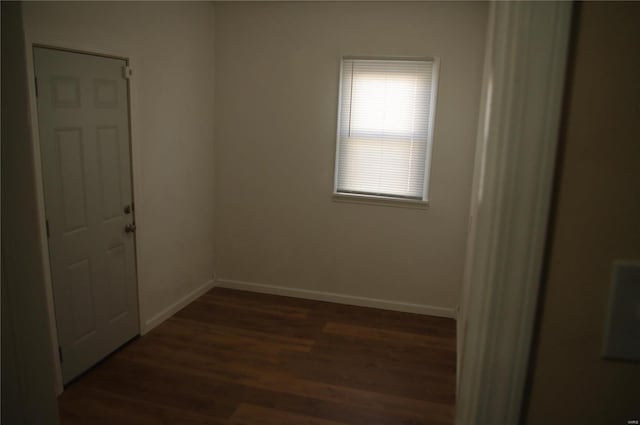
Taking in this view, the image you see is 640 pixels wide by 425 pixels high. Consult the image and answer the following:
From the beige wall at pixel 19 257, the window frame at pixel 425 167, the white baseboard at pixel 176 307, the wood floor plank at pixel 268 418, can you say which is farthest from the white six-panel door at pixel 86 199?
the beige wall at pixel 19 257

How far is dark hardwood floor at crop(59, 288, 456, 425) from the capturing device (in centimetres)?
272

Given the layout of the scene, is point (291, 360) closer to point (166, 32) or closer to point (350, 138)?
point (350, 138)

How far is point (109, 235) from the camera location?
10.4ft

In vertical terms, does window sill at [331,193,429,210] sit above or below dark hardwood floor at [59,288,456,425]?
above

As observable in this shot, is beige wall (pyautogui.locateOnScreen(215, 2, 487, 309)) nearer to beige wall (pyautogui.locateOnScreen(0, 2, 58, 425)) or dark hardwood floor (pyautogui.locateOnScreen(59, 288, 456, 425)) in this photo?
dark hardwood floor (pyautogui.locateOnScreen(59, 288, 456, 425))

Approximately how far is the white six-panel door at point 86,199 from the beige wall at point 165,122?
14 cm

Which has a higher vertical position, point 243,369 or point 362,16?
point 362,16

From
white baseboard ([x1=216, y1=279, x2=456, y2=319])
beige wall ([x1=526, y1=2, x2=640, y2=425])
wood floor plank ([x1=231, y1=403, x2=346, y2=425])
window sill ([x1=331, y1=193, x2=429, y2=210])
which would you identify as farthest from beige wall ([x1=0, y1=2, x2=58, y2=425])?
white baseboard ([x1=216, y1=279, x2=456, y2=319])

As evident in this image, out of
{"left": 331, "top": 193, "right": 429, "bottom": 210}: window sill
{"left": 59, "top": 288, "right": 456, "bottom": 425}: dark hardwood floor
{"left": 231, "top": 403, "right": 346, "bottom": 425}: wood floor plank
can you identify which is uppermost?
{"left": 331, "top": 193, "right": 429, "bottom": 210}: window sill

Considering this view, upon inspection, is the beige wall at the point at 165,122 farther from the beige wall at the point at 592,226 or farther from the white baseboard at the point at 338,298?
the beige wall at the point at 592,226

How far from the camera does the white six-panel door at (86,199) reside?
2.64 metres

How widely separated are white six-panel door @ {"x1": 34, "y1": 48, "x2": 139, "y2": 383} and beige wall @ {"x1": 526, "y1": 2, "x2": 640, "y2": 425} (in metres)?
2.77

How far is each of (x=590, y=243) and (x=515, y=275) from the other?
12 cm

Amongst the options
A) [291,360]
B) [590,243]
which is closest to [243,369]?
[291,360]
